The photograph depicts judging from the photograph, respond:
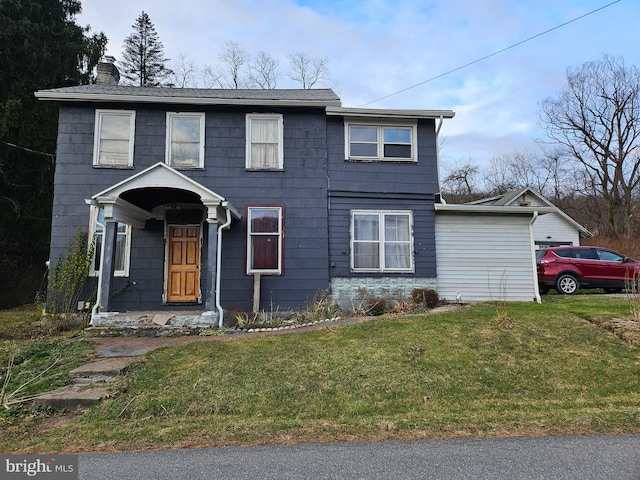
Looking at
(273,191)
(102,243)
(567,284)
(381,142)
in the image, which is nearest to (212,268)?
(273,191)

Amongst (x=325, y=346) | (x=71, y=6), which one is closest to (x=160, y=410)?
(x=325, y=346)

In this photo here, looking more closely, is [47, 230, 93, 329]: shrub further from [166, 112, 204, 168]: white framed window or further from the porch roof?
[166, 112, 204, 168]: white framed window

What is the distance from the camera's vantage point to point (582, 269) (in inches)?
474

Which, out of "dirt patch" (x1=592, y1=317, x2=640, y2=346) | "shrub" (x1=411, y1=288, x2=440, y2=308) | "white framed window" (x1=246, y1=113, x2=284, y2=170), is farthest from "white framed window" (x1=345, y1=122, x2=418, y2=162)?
"dirt patch" (x1=592, y1=317, x2=640, y2=346)

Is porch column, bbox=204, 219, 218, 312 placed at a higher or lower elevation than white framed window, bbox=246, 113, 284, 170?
lower

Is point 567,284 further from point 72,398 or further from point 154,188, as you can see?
point 72,398

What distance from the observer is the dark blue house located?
31.9 ft

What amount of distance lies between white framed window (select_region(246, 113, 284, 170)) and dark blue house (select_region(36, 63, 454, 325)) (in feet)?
0.09

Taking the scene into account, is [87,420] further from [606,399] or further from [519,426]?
[606,399]

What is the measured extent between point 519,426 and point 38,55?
18907mm

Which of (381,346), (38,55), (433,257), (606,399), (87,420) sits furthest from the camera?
(38,55)

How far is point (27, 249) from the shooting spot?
15.0 metres

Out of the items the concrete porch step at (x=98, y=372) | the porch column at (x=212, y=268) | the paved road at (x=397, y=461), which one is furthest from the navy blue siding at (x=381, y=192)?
the paved road at (x=397, y=461)
